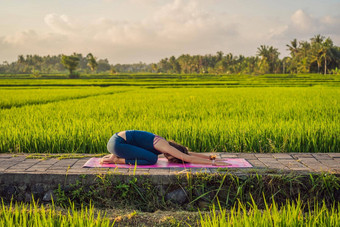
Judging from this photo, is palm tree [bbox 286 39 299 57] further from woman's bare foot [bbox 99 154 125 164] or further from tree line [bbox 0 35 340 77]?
woman's bare foot [bbox 99 154 125 164]

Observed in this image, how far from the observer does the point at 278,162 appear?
366 centimetres

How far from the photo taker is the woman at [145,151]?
348 cm

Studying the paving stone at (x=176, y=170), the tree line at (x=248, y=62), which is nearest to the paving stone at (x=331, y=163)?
the paving stone at (x=176, y=170)

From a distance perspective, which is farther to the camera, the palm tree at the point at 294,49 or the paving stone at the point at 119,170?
the palm tree at the point at 294,49

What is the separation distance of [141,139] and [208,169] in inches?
31.2

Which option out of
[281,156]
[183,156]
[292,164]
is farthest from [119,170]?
[281,156]

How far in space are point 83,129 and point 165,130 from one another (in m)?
1.20

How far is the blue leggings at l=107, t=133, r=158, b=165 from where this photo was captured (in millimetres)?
3484

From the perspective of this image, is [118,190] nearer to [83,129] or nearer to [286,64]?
[83,129]

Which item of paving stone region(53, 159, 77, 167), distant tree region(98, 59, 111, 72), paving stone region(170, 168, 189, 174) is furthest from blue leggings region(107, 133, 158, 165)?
distant tree region(98, 59, 111, 72)

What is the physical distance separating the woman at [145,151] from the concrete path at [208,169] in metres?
0.19

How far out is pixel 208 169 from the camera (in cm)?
332

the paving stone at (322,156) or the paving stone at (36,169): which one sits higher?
the paving stone at (36,169)

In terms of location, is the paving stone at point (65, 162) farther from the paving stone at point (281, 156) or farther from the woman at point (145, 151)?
the paving stone at point (281, 156)
